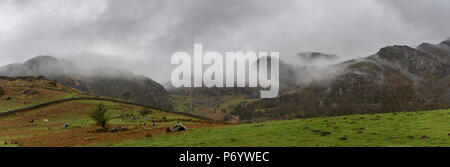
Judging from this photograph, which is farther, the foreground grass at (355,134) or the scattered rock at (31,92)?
the scattered rock at (31,92)

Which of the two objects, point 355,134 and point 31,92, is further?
point 31,92

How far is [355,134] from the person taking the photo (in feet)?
105

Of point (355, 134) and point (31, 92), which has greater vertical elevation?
point (31, 92)

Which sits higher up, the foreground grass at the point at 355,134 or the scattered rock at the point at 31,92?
the scattered rock at the point at 31,92

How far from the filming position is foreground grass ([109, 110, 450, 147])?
2773 centimetres

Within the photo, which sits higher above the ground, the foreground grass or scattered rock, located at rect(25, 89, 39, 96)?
scattered rock, located at rect(25, 89, 39, 96)

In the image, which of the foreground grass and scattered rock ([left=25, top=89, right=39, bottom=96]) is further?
scattered rock ([left=25, top=89, right=39, bottom=96])

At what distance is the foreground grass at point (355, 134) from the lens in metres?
27.7
